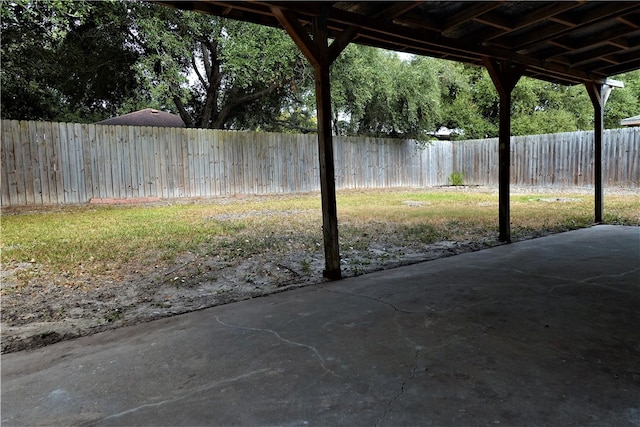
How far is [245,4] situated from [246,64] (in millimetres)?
7218

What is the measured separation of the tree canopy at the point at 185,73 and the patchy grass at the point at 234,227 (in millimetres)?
3885

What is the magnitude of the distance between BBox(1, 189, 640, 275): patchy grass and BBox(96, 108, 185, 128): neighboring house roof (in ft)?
11.4

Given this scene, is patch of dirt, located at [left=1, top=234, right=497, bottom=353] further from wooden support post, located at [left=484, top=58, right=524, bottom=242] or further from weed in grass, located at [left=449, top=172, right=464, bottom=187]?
weed in grass, located at [left=449, top=172, right=464, bottom=187]

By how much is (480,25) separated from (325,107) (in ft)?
7.36

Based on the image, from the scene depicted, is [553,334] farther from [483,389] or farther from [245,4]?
[245,4]

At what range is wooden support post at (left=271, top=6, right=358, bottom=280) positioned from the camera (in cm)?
347

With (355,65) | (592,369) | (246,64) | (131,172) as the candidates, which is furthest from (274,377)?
(355,65)

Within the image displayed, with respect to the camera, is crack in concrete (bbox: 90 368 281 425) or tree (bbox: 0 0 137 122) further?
tree (bbox: 0 0 137 122)

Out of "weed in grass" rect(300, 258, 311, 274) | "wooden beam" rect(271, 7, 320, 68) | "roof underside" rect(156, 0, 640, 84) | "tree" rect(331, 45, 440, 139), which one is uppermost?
"tree" rect(331, 45, 440, 139)

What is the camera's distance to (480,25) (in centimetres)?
435

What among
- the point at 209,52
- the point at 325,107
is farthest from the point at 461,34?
the point at 209,52

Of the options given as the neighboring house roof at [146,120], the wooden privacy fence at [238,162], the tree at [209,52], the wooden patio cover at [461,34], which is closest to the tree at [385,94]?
the wooden privacy fence at [238,162]

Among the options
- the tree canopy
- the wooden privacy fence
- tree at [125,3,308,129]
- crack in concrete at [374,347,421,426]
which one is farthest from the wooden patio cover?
the wooden privacy fence

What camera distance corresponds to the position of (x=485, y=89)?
20281 mm
